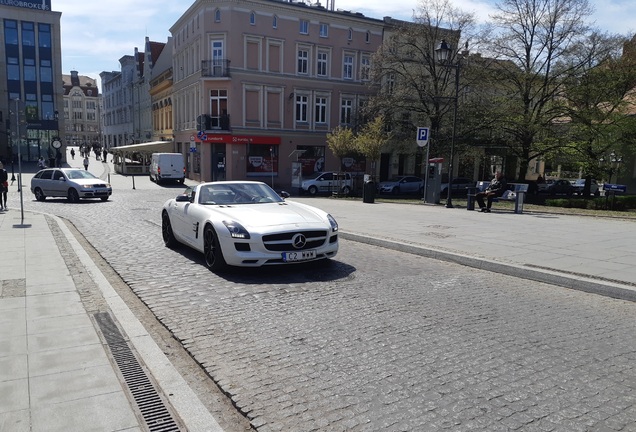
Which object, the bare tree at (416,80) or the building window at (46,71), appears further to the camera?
the building window at (46,71)

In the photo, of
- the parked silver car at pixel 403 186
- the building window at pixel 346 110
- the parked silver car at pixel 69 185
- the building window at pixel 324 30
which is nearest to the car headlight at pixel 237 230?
the parked silver car at pixel 69 185

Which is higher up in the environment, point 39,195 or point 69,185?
point 69,185

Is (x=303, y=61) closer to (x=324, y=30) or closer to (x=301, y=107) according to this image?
(x=324, y=30)

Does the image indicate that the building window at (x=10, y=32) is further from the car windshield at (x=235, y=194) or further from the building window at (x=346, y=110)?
the car windshield at (x=235, y=194)

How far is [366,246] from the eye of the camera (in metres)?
10.4

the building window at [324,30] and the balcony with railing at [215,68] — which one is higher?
the building window at [324,30]

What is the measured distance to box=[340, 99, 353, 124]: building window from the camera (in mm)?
42094

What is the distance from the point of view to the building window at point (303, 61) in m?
39.8

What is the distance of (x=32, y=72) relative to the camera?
54.5 m

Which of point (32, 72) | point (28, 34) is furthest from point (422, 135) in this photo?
point (28, 34)

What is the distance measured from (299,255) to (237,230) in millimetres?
1006

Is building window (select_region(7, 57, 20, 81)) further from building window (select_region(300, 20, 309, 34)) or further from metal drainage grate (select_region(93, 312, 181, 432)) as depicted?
metal drainage grate (select_region(93, 312, 181, 432))

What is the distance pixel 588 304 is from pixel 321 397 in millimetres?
4463

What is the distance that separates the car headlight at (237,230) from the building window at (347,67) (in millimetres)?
37029
